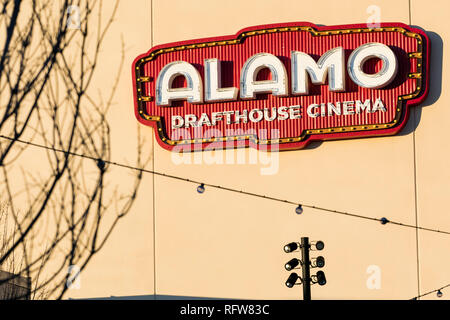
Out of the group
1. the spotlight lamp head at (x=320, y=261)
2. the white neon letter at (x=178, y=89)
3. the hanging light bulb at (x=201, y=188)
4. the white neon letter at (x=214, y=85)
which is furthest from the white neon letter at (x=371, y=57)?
the hanging light bulb at (x=201, y=188)

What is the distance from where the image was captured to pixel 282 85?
2669 centimetres

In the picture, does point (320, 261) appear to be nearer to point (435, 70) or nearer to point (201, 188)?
point (201, 188)

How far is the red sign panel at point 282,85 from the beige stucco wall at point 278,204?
0.37m

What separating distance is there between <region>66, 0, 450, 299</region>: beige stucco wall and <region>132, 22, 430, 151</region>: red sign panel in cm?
37

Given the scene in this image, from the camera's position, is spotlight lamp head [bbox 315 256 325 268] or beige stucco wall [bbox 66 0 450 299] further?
beige stucco wall [bbox 66 0 450 299]

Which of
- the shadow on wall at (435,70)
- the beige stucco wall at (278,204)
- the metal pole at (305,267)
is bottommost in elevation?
the metal pole at (305,267)

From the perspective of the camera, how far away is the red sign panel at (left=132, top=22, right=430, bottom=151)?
84.9 feet

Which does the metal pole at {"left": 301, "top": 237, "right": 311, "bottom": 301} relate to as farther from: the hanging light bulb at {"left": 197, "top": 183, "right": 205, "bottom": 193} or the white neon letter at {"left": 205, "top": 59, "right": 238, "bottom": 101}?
the white neon letter at {"left": 205, "top": 59, "right": 238, "bottom": 101}

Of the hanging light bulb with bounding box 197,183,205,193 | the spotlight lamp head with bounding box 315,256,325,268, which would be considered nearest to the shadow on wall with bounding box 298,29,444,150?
the spotlight lamp head with bounding box 315,256,325,268

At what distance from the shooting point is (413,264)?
83.7ft

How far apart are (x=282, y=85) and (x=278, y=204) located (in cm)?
298

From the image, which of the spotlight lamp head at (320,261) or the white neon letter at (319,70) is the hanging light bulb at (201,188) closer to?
the white neon letter at (319,70)

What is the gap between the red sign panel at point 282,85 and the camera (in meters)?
25.9

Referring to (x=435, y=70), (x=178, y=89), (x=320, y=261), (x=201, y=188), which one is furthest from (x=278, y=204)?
A: (x=435, y=70)
